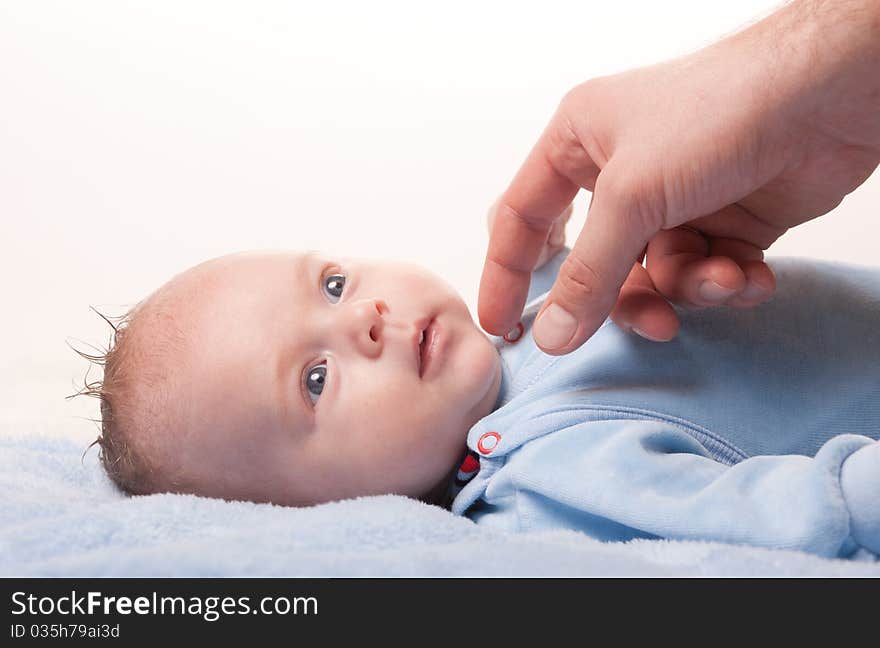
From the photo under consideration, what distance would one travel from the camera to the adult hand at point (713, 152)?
1121mm

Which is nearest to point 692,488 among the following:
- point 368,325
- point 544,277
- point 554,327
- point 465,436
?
point 554,327

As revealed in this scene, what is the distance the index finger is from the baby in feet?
0.28

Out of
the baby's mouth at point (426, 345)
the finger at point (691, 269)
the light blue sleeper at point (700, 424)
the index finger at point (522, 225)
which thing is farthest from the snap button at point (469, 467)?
the finger at point (691, 269)

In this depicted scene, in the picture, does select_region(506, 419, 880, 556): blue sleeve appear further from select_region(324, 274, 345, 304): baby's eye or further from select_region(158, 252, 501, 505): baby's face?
select_region(324, 274, 345, 304): baby's eye

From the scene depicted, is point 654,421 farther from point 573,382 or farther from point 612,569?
point 612,569

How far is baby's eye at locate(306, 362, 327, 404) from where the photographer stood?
4.54 feet

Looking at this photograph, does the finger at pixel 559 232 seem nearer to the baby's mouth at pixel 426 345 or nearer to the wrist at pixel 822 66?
the baby's mouth at pixel 426 345

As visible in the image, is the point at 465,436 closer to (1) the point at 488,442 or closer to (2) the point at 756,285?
(1) the point at 488,442

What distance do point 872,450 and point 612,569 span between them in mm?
337

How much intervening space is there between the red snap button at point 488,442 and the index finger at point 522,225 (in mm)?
266

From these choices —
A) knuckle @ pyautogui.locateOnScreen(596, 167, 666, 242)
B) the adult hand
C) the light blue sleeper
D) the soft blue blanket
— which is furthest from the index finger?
the soft blue blanket

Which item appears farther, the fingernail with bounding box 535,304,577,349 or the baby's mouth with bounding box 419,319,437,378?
the baby's mouth with bounding box 419,319,437,378

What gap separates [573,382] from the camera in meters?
1.39
